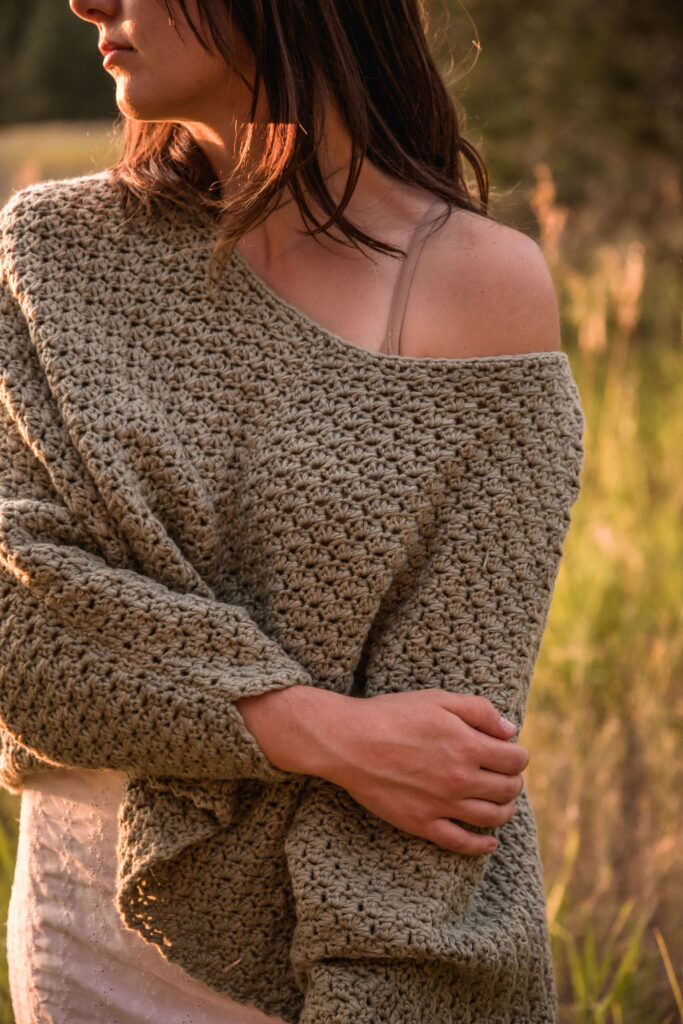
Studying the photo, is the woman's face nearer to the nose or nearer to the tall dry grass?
the nose

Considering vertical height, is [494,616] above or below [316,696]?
above

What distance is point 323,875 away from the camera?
128 cm

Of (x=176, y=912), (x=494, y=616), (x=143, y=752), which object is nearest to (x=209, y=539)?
(x=143, y=752)

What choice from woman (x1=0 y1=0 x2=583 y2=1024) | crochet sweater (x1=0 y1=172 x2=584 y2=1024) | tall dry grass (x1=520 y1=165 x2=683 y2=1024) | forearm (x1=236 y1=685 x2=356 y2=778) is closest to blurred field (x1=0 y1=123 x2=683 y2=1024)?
tall dry grass (x1=520 y1=165 x2=683 y2=1024)

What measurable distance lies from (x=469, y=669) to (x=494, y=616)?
0.24 ft

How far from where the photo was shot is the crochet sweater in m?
1.27

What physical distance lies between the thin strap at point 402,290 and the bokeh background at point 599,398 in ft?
1.29

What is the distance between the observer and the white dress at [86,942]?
Result: 55.1 inches

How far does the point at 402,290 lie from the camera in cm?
137

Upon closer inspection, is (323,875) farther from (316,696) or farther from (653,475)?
(653,475)

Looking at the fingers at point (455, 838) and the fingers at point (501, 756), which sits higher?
the fingers at point (501, 756)

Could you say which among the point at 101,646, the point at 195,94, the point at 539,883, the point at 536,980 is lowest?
the point at 536,980

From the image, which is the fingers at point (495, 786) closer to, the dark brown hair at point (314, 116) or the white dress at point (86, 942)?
the white dress at point (86, 942)

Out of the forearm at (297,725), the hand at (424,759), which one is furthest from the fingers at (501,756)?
the forearm at (297,725)
